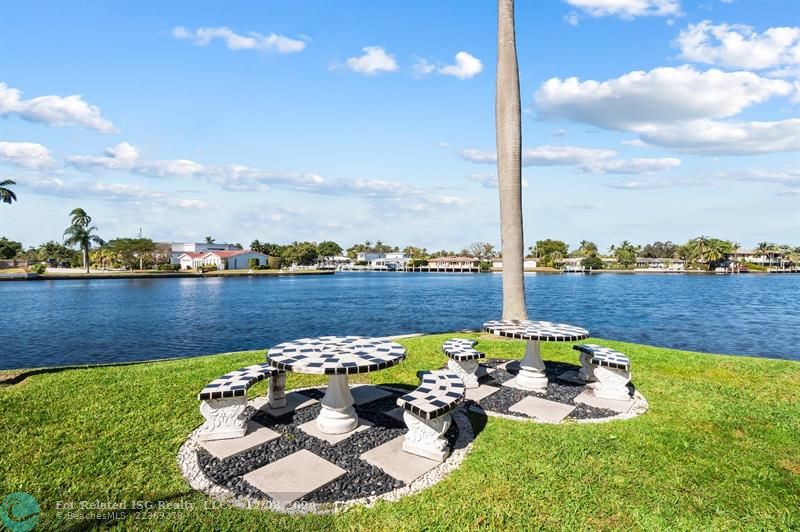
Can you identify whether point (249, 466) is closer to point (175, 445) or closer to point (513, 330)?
point (175, 445)

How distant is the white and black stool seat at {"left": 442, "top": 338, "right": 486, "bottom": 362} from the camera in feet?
21.7

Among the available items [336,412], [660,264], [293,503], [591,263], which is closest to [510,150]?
[336,412]

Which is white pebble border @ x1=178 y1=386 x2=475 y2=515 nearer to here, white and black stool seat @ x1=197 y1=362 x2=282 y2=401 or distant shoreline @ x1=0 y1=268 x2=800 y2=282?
white and black stool seat @ x1=197 y1=362 x2=282 y2=401

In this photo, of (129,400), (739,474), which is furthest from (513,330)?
(129,400)

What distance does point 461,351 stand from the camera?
675cm

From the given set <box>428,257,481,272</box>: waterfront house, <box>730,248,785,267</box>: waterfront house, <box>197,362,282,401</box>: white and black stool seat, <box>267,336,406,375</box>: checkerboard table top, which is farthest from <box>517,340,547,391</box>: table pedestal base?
<box>730,248,785,267</box>: waterfront house

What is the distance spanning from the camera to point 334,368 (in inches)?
167

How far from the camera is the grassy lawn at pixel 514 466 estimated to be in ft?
10.6

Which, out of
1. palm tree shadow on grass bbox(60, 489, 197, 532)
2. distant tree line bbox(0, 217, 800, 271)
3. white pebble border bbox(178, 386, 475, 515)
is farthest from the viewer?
distant tree line bbox(0, 217, 800, 271)

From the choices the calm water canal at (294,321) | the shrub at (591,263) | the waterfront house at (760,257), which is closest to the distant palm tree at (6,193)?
Answer: the calm water canal at (294,321)

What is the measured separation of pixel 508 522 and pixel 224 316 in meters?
29.8

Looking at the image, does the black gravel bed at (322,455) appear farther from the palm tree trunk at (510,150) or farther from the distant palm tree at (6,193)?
the distant palm tree at (6,193)

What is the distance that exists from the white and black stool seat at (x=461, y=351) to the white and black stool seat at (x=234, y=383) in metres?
2.93

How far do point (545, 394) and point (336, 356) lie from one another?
3843 mm
